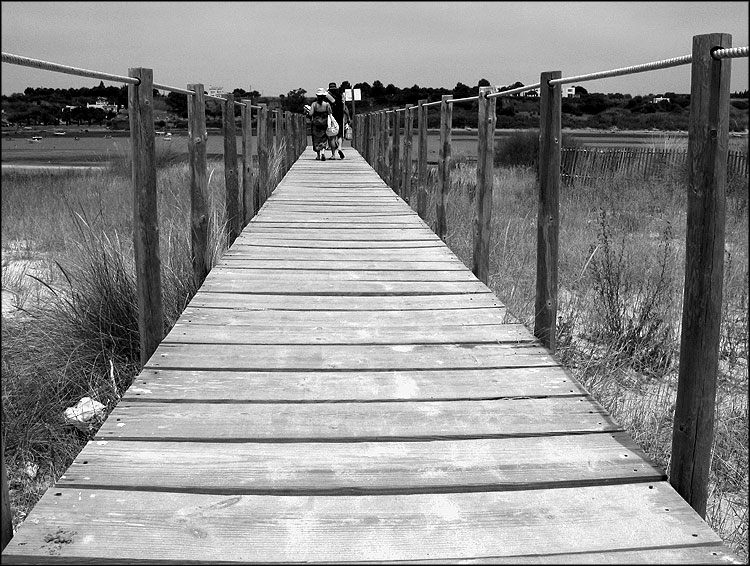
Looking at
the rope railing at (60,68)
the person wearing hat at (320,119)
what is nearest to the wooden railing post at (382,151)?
the person wearing hat at (320,119)

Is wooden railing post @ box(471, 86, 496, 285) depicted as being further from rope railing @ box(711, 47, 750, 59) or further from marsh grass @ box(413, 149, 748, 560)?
rope railing @ box(711, 47, 750, 59)

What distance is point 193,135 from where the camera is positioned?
4.23 m

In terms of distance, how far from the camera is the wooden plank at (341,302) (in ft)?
12.8

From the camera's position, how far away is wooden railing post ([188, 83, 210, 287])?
13.8 ft

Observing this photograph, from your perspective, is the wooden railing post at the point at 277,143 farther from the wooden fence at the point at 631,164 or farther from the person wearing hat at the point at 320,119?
the wooden fence at the point at 631,164

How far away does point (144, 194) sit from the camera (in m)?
3.06

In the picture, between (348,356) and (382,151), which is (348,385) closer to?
(348,356)

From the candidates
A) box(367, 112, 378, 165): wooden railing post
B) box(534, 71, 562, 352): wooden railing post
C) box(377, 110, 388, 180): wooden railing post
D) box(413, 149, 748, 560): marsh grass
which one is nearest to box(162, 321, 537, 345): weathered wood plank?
box(534, 71, 562, 352): wooden railing post

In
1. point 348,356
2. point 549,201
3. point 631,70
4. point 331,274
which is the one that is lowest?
point 348,356

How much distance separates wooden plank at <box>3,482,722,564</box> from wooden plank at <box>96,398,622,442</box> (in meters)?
0.38

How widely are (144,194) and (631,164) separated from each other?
14.8m

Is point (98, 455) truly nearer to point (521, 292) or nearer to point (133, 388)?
point (133, 388)

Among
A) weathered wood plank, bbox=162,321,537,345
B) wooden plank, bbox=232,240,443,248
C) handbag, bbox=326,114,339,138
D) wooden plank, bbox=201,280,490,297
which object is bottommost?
weathered wood plank, bbox=162,321,537,345

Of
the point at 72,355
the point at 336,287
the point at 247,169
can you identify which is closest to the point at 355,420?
the point at 72,355
